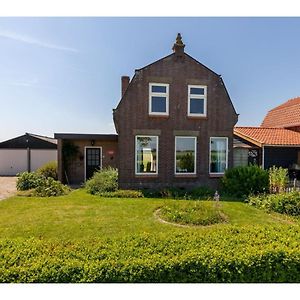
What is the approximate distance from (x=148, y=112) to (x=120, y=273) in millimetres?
9722

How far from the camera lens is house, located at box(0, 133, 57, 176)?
77.7 feet

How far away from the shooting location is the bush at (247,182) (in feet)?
38.3

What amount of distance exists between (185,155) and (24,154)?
721 inches

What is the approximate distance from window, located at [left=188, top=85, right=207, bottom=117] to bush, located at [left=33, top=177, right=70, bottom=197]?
8072 mm

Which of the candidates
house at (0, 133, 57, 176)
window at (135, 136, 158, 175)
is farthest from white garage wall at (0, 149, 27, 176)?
window at (135, 136, 158, 175)

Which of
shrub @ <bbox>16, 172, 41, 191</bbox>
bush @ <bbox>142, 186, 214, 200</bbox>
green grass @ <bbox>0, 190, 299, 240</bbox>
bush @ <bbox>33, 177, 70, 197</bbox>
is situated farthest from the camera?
shrub @ <bbox>16, 172, 41, 191</bbox>

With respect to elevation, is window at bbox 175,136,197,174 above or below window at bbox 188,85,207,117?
below

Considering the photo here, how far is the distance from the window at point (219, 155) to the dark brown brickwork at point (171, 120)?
293 millimetres

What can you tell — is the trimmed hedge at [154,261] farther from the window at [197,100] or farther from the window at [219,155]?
the window at [197,100]

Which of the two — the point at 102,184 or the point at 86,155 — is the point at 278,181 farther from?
the point at 86,155

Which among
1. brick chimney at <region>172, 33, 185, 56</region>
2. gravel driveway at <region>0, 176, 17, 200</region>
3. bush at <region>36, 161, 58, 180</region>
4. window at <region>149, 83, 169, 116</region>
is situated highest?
brick chimney at <region>172, 33, 185, 56</region>

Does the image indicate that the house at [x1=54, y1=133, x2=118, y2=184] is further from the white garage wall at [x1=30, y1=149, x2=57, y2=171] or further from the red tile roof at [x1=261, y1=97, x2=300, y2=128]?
the red tile roof at [x1=261, y1=97, x2=300, y2=128]

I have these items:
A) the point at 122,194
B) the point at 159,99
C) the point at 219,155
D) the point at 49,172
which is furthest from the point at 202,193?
the point at 49,172
